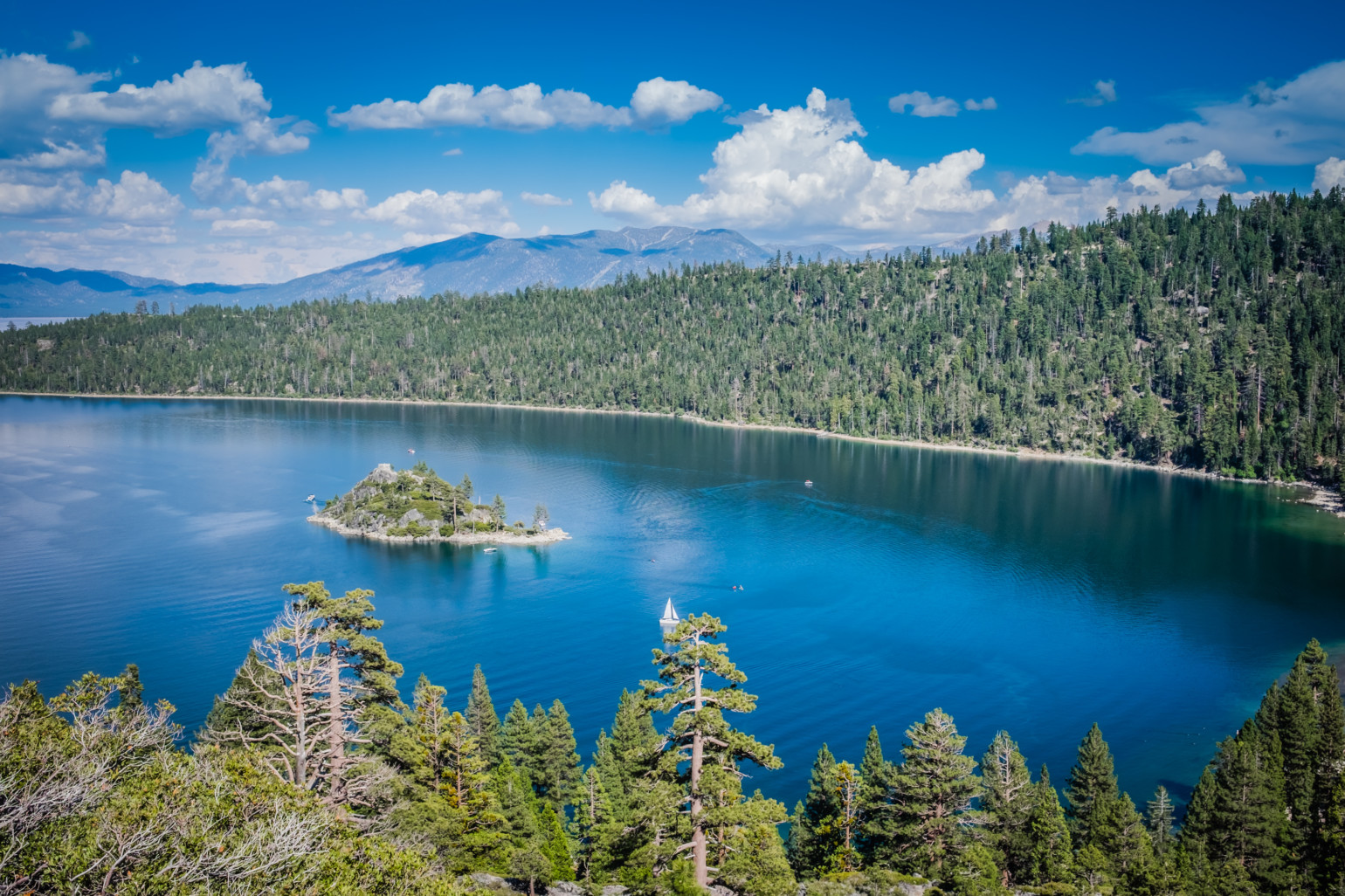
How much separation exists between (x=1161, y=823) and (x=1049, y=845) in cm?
963

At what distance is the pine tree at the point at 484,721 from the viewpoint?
38.7m

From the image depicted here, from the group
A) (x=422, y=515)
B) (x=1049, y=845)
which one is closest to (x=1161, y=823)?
(x=1049, y=845)

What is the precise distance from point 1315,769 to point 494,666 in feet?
152

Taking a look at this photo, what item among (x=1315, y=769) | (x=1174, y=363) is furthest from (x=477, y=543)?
(x=1174, y=363)

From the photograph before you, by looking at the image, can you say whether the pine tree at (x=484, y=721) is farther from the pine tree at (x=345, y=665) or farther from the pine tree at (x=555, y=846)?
the pine tree at (x=345, y=665)

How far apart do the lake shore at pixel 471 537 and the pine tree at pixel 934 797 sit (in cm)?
6653

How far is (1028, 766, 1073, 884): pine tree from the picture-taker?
30478 millimetres

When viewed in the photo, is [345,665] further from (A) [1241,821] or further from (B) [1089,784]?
(A) [1241,821]

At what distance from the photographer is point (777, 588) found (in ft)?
256

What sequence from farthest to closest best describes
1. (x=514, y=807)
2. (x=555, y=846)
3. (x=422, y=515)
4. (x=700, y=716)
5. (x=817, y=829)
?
(x=422, y=515)
(x=817, y=829)
(x=555, y=846)
(x=514, y=807)
(x=700, y=716)

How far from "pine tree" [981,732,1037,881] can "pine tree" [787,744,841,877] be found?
6.11m

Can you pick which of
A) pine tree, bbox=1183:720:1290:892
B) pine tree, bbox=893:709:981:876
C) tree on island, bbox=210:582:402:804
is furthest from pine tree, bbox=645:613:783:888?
pine tree, bbox=1183:720:1290:892

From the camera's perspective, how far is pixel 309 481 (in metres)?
122

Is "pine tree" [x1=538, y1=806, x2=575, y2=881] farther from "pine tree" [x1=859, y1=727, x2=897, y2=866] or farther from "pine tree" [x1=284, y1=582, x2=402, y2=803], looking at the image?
"pine tree" [x1=859, y1=727, x2=897, y2=866]
